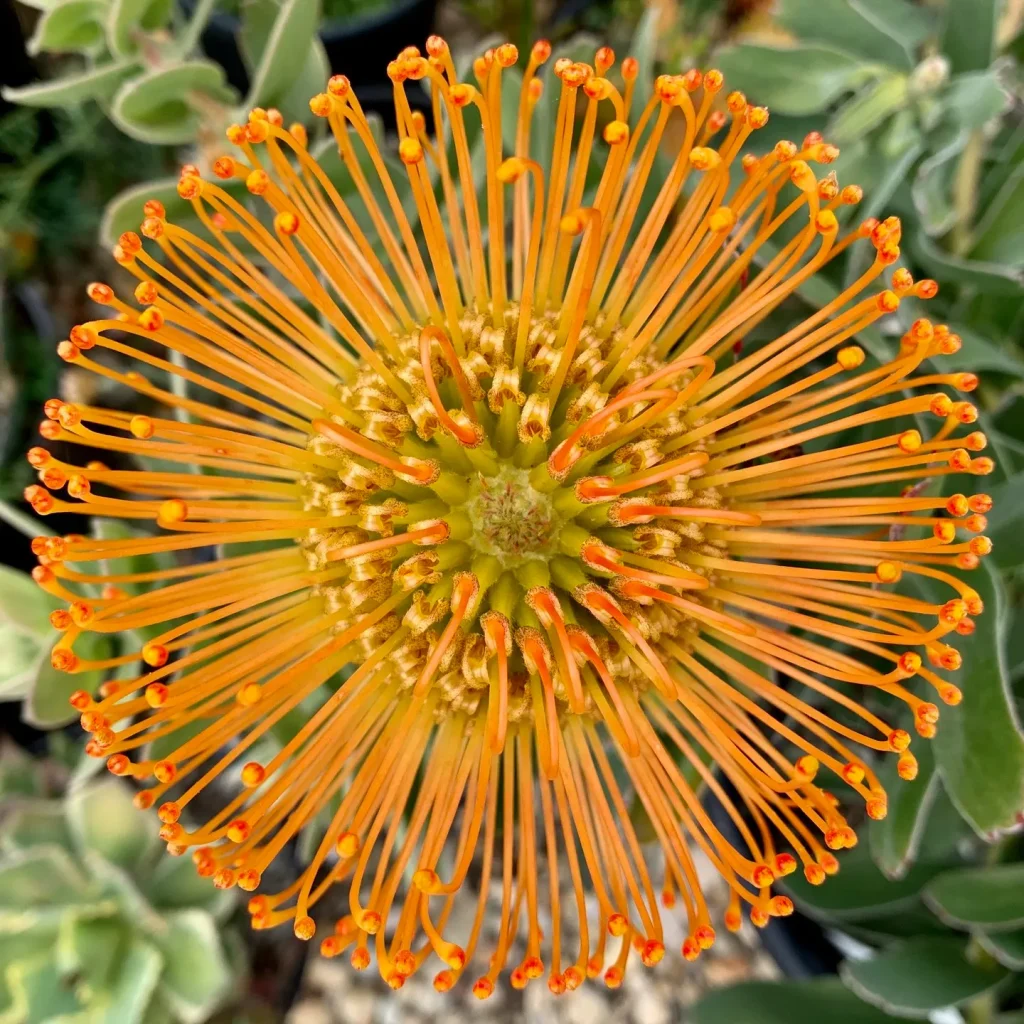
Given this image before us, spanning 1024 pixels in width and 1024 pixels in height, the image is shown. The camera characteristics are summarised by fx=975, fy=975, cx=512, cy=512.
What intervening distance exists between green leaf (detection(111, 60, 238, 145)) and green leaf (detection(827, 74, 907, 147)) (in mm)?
344

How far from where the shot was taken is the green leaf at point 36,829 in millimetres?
735

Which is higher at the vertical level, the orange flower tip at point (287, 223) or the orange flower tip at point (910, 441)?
the orange flower tip at point (910, 441)

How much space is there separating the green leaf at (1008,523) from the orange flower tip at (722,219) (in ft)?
0.69

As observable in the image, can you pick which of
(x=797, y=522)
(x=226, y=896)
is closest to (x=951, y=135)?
(x=797, y=522)

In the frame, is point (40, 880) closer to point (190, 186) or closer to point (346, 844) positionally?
point (346, 844)

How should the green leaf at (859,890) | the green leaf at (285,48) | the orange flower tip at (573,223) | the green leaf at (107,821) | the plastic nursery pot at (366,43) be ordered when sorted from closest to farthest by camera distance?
the orange flower tip at (573,223), the green leaf at (285,48), the green leaf at (859,890), the green leaf at (107,821), the plastic nursery pot at (366,43)

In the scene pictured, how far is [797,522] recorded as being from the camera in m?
0.43

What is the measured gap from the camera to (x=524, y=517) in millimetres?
460

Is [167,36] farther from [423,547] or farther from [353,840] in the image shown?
[353,840]

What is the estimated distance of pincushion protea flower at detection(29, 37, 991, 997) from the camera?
0.39m

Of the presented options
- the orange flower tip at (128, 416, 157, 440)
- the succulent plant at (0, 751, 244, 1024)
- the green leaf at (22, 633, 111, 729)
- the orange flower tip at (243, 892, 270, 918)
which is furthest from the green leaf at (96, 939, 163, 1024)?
the orange flower tip at (128, 416, 157, 440)

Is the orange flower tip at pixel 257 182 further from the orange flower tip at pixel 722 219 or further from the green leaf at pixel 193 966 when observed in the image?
the green leaf at pixel 193 966

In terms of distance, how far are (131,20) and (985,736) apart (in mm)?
550

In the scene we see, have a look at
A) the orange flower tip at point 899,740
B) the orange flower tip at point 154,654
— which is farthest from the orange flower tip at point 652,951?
the orange flower tip at point 154,654
